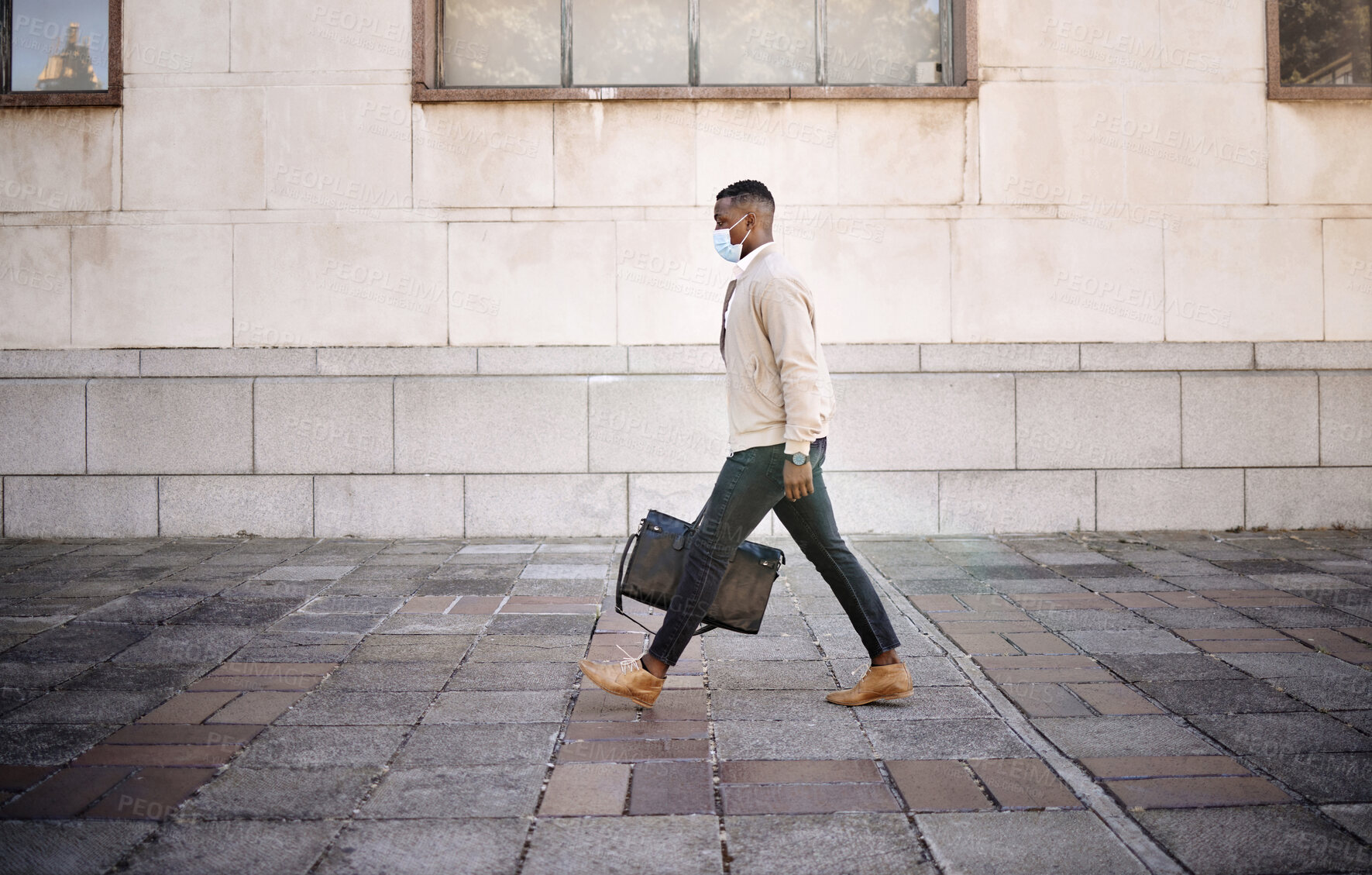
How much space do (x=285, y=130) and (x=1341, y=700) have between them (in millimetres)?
7304

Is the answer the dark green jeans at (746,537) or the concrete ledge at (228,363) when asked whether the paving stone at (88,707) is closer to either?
the dark green jeans at (746,537)

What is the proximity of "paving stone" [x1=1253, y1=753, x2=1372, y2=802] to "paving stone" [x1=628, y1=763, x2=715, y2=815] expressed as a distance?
172cm

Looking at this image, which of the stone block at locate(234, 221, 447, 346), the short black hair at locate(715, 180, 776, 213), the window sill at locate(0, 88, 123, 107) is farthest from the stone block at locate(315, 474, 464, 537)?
the short black hair at locate(715, 180, 776, 213)

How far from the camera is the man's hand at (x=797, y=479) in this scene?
11.3 ft

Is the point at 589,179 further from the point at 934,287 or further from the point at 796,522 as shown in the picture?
the point at 796,522

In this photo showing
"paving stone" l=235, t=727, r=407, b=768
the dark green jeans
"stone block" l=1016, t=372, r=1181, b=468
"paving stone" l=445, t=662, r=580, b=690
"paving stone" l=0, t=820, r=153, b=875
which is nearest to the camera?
"paving stone" l=0, t=820, r=153, b=875

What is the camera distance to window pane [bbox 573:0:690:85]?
7551 mm

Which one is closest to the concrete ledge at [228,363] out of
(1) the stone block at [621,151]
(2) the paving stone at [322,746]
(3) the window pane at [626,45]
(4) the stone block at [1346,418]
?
(1) the stone block at [621,151]

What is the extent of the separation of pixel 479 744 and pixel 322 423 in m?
4.63

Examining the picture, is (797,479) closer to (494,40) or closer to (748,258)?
(748,258)

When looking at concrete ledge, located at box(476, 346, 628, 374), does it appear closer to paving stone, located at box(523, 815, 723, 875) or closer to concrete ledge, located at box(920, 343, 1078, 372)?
concrete ledge, located at box(920, 343, 1078, 372)

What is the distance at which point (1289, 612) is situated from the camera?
4.95 m

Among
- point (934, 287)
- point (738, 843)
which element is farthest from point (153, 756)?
point (934, 287)

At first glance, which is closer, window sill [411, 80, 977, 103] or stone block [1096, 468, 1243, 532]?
window sill [411, 80, 977, 103]
